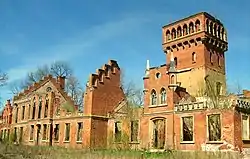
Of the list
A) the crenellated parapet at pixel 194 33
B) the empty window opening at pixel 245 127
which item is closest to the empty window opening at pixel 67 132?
the crenellated parapet at pixel 194 33

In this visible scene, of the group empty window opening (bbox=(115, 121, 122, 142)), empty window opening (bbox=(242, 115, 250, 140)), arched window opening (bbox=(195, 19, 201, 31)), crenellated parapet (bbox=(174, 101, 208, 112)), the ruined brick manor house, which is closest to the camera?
empty window opening (bbox=(242, 115, 250, 140))

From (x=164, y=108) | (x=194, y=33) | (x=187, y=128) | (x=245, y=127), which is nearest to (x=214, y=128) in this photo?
(x=245, y=127)

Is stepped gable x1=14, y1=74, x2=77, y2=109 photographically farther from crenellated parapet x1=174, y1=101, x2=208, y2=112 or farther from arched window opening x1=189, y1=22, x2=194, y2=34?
crenellated parapet x1=174, y1=101, x2=208, y2=112

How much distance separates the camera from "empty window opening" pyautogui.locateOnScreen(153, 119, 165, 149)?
1038 inches

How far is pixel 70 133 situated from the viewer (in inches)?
1281

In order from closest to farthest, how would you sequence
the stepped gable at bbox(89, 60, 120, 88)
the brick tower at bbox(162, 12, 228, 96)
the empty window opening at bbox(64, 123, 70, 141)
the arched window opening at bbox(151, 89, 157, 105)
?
the arched window opening at bbox(151, 89, 157, 105)
the stepped gable at bbox(89, 60, 120, 88)
the brick tower at bbox(162, 12, 228, 96)
the empty window opening at bbox(64, 123, 70, 141)

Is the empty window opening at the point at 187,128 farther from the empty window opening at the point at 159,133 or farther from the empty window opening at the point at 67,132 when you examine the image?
the empty window opening at the point at 67,132

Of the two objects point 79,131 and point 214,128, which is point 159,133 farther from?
point 79,131

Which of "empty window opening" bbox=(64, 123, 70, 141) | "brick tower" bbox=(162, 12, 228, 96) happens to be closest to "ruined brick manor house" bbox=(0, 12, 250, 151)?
"brick tower" bbox=(162, 12, 228, 96)

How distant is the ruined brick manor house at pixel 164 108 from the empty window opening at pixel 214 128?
0.07 meters

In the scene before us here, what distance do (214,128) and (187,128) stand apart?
2.42 metres

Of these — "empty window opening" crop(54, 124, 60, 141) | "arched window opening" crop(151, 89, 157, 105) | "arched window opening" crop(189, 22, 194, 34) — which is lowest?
"empty window opening" crop(54, 124, 60, 141)

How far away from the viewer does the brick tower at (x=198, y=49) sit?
3259 cm

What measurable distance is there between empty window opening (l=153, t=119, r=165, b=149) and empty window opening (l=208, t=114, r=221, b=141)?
4.38 metres
